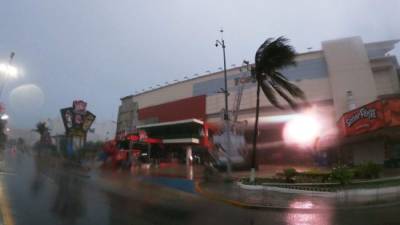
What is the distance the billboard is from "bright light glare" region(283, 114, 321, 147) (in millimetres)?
30699

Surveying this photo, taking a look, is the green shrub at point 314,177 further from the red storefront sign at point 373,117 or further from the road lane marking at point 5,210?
the road lane marking at point 5,210

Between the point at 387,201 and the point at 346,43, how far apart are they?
150ft

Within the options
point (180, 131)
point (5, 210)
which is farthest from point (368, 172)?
point (180, 131)

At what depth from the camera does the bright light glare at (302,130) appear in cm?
4983

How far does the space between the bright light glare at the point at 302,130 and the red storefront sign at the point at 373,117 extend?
644 inches

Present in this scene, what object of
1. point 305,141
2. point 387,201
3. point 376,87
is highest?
point 376,87

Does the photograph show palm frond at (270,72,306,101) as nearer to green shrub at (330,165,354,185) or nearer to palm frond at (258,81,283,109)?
palm frond at (258,81,283,109)

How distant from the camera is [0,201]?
43.2 feet

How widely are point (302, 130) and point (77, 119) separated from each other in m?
33.2

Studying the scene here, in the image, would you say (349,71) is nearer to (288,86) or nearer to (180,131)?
(180,131)

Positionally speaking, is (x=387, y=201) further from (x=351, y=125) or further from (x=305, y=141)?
(x=305, y=141)

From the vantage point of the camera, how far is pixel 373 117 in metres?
27.8

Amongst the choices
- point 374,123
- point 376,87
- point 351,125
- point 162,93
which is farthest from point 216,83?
point 374,123

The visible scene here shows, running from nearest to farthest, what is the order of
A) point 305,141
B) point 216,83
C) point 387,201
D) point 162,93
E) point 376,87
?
point 387,201
point 305,141
point 376,87
point 216,83
point 162,93
